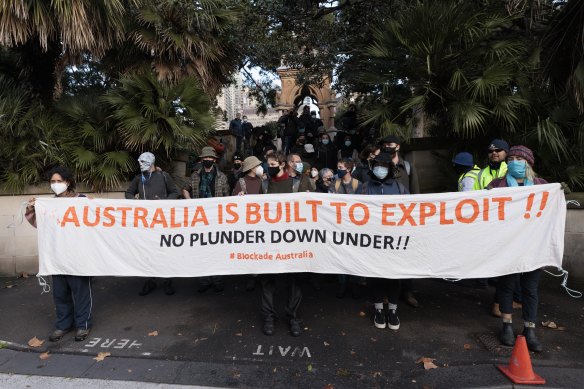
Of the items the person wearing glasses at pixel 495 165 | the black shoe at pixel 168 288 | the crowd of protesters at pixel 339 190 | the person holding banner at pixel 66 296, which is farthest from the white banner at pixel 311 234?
the black shoe at pixel 168 288

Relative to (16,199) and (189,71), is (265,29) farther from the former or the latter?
(16,199)

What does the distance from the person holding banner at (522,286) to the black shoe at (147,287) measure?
4.38 metres

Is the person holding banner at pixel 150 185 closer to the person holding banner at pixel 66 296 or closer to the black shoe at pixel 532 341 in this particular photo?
the person holding banner at pixel 66 296

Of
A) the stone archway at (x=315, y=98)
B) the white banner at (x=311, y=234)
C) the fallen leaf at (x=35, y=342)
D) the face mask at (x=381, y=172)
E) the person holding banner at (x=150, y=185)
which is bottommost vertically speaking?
the fallen leaf at (x=35, y=342)

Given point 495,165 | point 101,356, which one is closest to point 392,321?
point 495,165

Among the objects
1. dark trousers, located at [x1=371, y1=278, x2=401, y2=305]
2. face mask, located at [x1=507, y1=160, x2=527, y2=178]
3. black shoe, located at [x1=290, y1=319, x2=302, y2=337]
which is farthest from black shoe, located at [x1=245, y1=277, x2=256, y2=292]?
face mask, located at [x1=507, y1=160, x2=527, y2=178]

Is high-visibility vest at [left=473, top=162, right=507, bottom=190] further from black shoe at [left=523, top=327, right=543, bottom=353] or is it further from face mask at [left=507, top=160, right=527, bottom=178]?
black shoe at [left=523, top=327, right=543, bottom=353]

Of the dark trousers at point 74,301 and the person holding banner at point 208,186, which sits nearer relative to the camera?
the dark trousers at point 74,301

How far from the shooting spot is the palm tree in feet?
19.9

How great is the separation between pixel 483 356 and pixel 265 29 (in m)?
8.65

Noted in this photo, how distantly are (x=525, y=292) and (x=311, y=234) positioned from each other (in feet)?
7.15

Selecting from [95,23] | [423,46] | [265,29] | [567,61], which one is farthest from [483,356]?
[265,29]

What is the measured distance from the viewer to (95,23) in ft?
19.3

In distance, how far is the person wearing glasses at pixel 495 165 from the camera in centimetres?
445
